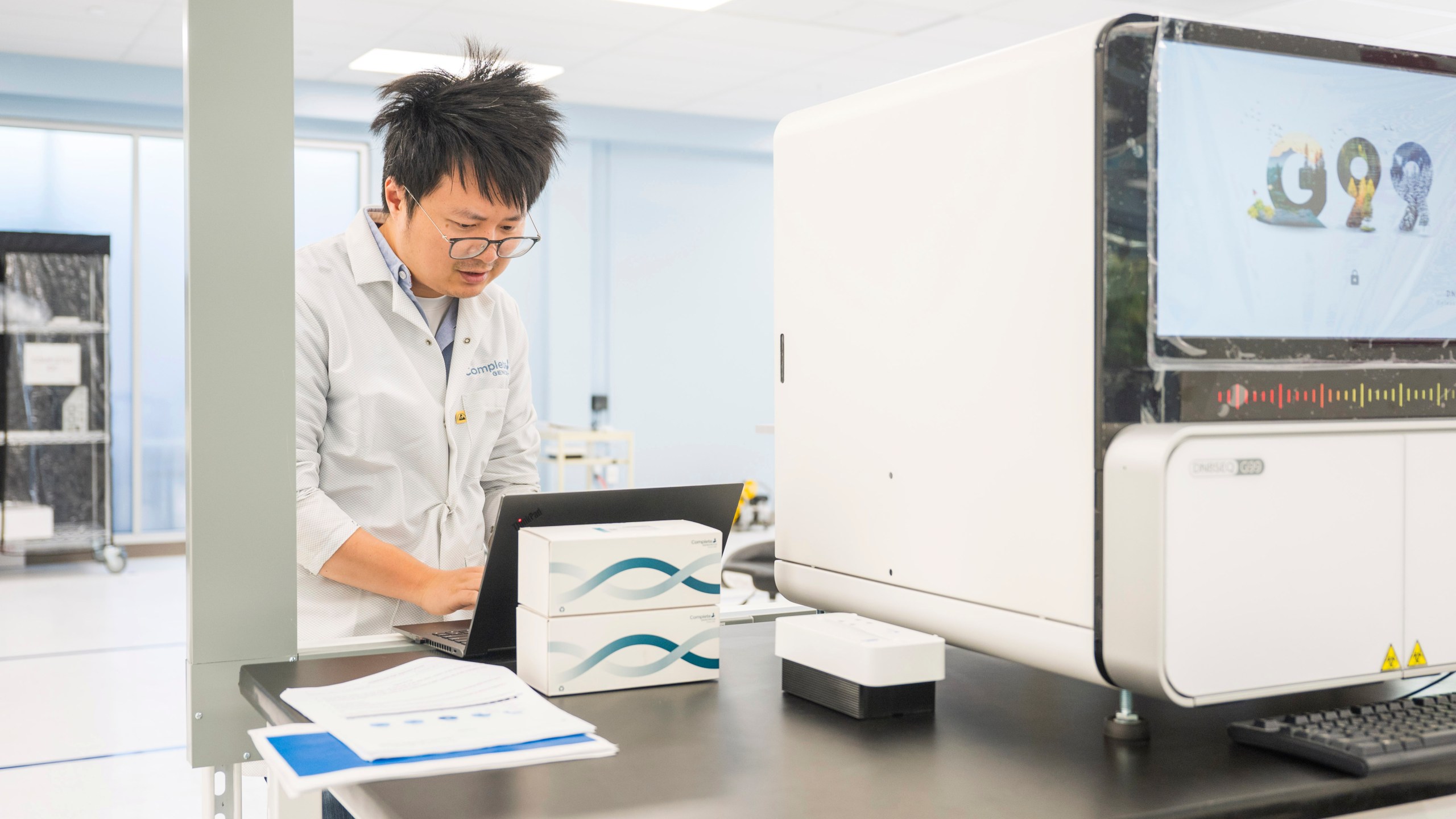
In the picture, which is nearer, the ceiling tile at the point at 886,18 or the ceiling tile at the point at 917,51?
the ceiling tile at the point at 886,18

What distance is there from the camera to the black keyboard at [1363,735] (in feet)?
2.20

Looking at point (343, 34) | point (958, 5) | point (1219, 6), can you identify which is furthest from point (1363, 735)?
point (343, 34)

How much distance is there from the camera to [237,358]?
37.5 inches

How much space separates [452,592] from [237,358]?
34 centimetres

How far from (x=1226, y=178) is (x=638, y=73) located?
217 inches

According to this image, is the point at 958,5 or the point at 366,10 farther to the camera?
the point at 366,10

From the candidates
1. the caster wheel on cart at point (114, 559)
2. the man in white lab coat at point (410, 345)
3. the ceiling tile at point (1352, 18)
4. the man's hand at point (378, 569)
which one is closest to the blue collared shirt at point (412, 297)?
the man in white lab coat at point (410, 345)

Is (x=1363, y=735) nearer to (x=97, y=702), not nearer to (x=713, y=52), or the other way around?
(x=97, y=702)

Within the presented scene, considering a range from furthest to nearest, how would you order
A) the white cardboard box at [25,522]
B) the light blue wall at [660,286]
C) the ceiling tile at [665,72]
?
the light blue wall at [660,286] → the ceiling tile at [665,72] → the white cardboard box at [25,522]

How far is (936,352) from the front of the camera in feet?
2.77

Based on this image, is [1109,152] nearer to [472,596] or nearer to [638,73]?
[472,596]

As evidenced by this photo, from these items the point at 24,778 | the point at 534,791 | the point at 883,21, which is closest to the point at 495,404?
the point at 534,791

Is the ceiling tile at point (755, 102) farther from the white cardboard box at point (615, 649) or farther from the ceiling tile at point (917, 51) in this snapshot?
the white cardboard box at point (615, 649)

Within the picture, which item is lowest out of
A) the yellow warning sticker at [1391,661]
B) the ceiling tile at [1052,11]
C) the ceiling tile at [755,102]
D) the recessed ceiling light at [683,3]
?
the yellow warning sticker at [1391,661]
